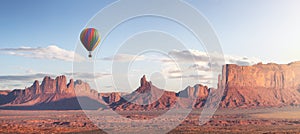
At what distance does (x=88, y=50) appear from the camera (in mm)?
81062

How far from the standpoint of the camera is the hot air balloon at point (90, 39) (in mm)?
81006

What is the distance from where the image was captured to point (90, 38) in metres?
81.4

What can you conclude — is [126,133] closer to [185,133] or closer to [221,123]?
[185,133]

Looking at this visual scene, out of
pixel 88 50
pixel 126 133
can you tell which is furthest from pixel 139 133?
pixel 88 50

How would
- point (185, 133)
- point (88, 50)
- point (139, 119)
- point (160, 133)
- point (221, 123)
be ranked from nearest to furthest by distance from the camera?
point (88, 50)
point (185, 133)
point (160, 133)
point (221, 123)
point (139, 119)

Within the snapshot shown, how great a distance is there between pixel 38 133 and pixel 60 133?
678 cm

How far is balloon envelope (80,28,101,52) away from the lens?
81062 mm

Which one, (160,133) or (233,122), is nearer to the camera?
(160,133)

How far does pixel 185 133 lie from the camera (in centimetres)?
10781

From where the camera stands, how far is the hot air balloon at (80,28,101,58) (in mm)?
81006

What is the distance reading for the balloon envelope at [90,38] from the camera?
81.1m

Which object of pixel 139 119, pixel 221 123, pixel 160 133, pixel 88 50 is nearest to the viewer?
pixel 88 50

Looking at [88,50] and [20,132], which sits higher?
[88,50]

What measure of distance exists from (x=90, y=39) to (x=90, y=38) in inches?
10.1
